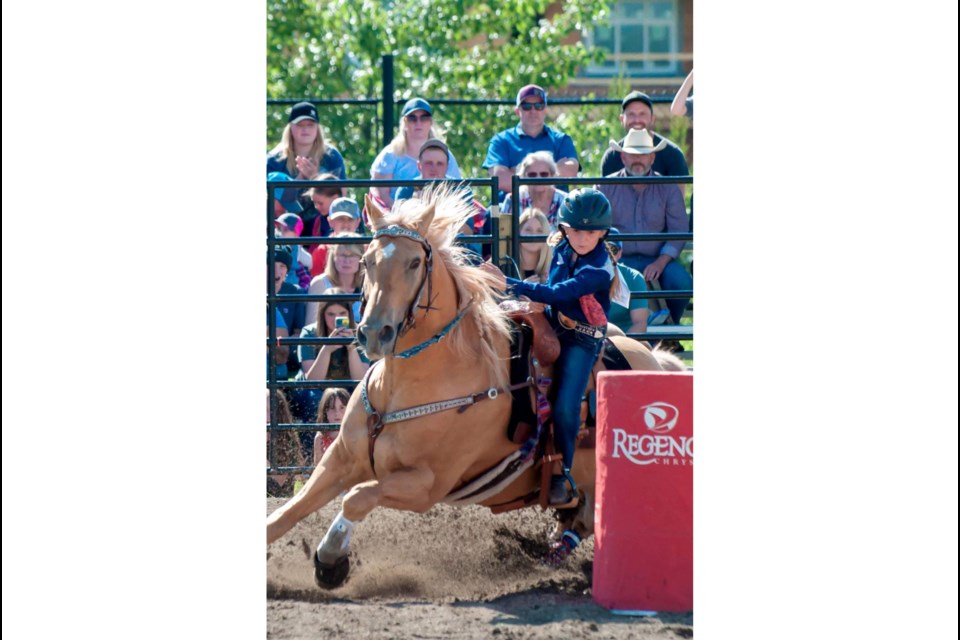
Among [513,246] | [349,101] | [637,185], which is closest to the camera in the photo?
[513,246]

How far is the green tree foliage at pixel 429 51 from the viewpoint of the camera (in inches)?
608

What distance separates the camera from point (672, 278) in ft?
31.3

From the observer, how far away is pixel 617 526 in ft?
19.4

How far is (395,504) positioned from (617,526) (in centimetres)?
112

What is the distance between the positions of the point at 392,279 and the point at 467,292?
1.97ft

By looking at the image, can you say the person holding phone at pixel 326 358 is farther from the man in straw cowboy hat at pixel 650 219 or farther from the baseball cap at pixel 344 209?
the man in straw cowboy hat at pixel 650 219

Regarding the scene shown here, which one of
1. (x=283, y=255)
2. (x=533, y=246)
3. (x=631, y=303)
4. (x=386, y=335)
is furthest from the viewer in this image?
(x=283, y=255)

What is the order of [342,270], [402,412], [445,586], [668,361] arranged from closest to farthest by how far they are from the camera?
[402,412]
[445,586]
[668,361]
[342,270]

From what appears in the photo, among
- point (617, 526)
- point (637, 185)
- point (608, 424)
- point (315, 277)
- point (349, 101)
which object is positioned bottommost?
point (617, 526)

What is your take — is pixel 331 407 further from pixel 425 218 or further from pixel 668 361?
pixel 425 218

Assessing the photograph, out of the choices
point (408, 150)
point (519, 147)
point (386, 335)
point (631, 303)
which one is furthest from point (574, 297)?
point (519, 147)

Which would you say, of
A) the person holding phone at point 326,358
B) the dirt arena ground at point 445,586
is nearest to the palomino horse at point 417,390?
the dirt arena ground at point 445,586

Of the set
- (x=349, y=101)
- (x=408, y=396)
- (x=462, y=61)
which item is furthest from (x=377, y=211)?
(x=462, y=61)
